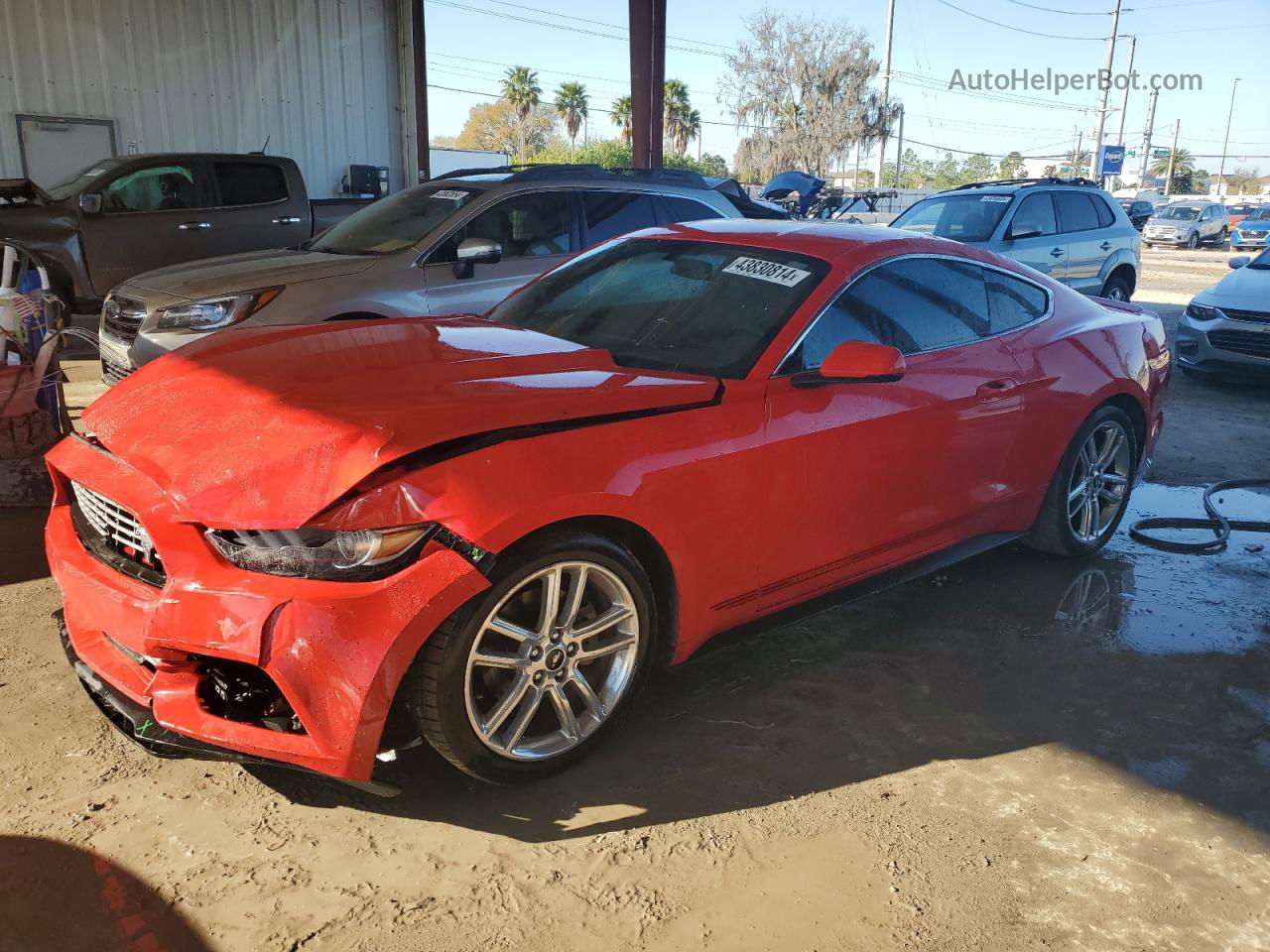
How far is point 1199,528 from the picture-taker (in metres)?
5.46

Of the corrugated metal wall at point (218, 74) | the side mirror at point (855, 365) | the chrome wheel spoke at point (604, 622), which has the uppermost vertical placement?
the corrugated metal wall at point (218, 74)

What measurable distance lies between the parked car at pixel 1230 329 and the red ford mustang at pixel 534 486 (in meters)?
5.79

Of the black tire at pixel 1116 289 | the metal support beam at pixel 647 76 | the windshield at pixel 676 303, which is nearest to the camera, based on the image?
the windshield at pixel 676 303

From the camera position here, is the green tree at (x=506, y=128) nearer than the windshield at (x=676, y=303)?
No

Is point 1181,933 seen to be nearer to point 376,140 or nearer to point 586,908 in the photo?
point 586,908

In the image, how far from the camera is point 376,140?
15969mm

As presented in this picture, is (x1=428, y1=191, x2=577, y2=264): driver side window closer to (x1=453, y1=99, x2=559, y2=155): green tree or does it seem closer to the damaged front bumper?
the damaged front bumper

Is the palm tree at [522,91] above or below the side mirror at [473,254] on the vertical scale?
above

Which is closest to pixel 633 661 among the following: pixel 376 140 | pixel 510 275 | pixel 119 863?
pixel 119 863

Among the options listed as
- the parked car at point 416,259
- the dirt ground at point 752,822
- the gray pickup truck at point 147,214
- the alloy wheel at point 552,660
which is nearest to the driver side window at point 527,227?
the parked car at point 416,259

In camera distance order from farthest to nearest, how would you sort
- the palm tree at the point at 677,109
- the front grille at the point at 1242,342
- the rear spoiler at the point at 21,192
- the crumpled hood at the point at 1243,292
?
the palm tree at the point at 677,109
the rear spoiler at the point at 21,192
the crumpled hood at the point at 1243,292
the front grille at the point at 1242,342

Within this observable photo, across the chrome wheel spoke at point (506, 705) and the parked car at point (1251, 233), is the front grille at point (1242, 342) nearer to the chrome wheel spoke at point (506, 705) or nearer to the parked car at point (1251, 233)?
the chrome wheel spoke at point (506, 705)

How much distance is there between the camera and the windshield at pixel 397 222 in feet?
22.1

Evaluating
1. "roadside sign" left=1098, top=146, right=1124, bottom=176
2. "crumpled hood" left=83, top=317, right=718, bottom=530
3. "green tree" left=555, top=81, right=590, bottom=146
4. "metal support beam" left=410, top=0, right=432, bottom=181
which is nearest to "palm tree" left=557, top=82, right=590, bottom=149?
"green tree" left=555, top=81, right=590, bottom=146
